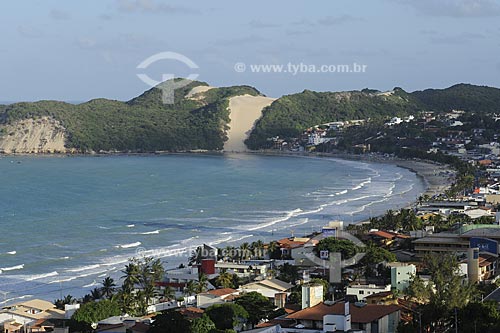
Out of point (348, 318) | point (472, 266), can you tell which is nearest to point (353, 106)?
point (472, 266)

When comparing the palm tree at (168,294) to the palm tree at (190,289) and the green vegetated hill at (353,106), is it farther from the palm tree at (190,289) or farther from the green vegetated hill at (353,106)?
the green vegetated hill at (353,106)

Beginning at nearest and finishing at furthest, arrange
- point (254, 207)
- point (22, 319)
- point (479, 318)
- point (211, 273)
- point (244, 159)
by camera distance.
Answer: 1. point (479, 318)
2. point (22, 319)
3. point (211, 273)
4. point (254, 207)
5. point (244, 159)

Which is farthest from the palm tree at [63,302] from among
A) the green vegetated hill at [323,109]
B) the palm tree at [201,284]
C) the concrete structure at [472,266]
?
the green vegetated hill at [323,109]

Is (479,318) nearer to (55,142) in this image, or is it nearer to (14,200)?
(14,200)

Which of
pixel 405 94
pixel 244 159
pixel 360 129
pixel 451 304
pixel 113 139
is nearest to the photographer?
pixel 451 304

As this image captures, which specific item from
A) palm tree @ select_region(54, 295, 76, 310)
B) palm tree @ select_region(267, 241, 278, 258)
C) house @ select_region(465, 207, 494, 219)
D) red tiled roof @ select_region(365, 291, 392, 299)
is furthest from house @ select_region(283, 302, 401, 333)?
house @ select_region(465, 207, 494, 219)

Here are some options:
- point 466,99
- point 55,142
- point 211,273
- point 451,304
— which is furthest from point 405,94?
point 451,304

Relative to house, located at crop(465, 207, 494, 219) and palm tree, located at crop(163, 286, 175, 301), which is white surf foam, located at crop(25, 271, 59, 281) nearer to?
palm tree, located at crop(163, 286, 175, 301)
